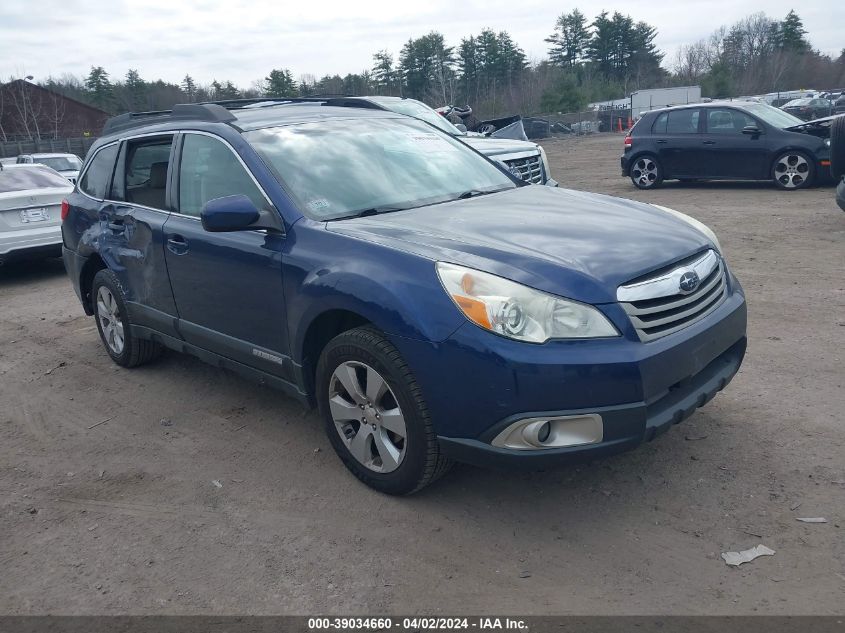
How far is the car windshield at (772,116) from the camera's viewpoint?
12.8 metres

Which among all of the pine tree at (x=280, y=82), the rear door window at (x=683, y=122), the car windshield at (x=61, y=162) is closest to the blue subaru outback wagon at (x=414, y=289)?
the rear door window at (x=683, y=122)

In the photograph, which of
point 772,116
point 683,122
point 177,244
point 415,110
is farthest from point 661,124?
point 177,244

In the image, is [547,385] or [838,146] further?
[838,146]

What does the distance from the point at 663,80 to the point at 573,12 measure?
14313mm

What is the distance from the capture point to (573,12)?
285 feet

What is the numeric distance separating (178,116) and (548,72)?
79.6 m

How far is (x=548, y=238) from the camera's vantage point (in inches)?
132

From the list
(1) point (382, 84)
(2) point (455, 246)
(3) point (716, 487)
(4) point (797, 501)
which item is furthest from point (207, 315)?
(1) point (382, 84)

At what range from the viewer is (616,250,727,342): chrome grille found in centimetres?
302

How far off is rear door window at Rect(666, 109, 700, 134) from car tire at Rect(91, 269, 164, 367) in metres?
11.2

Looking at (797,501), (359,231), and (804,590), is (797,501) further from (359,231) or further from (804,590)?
(359,231)

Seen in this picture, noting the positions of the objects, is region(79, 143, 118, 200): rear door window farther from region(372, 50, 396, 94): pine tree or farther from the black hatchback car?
region(372, 50, 396, 94): pine tree

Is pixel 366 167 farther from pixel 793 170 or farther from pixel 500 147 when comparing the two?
pixel 793 170

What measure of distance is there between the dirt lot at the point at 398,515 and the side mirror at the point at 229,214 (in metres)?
1.30
